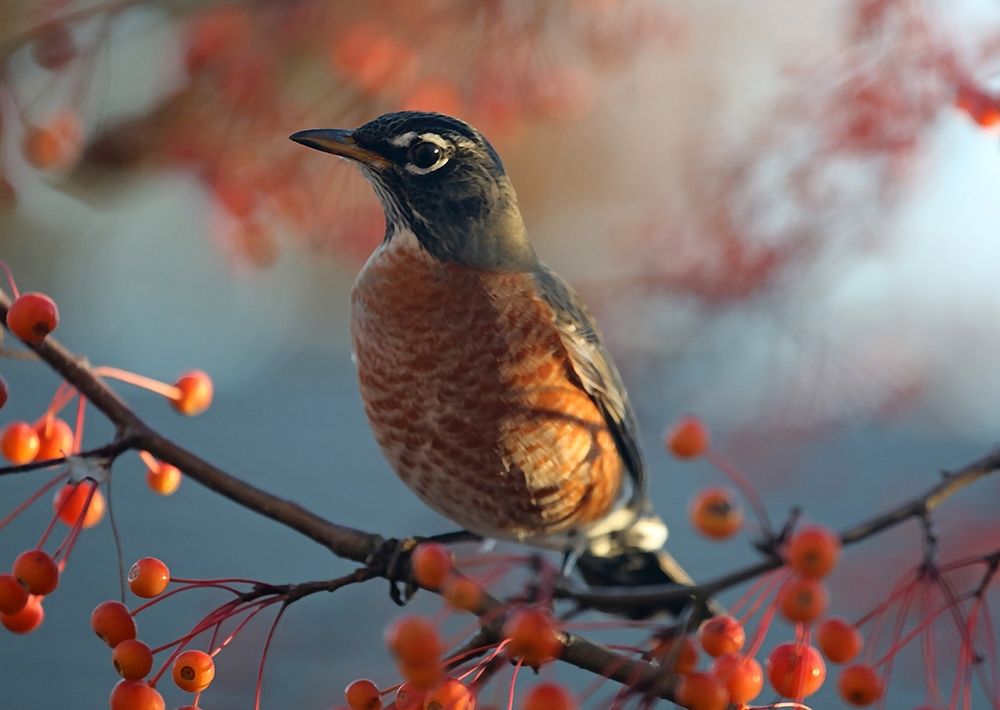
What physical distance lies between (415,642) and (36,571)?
46 centimetres

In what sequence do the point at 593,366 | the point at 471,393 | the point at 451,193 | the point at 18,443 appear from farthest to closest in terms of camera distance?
the point at 593,366, the point at 451,193, the point at 471,393, the point at 18,443

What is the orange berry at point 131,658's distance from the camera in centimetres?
118

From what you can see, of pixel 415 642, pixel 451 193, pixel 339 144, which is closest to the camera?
pixel 415 642

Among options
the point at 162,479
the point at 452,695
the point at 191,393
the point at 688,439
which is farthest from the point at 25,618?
the point at 688,439

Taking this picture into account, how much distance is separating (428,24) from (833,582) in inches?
64.7

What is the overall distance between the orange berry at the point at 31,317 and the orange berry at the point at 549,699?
657 millimetres

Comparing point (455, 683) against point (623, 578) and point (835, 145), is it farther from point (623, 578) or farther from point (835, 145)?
point (835, 145)

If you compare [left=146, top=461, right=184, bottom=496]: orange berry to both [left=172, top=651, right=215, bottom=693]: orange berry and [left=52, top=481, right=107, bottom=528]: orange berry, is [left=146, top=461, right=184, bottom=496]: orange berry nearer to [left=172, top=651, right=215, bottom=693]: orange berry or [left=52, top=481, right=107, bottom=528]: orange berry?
[left=52, top=481, right=107, bottom=528]: orange berry

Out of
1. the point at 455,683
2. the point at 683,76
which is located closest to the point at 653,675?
the point at 455,683

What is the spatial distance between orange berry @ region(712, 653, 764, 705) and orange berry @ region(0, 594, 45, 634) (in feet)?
2.63

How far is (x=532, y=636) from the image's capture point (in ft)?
3.58

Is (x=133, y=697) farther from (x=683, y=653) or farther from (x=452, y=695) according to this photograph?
(x=683, y=653)

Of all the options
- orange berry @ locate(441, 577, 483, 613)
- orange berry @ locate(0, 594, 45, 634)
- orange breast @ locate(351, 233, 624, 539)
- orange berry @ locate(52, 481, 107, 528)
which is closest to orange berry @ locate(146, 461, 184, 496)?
orange berry @ locate(52, 481, 107, 528)

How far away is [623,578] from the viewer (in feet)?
7.42
